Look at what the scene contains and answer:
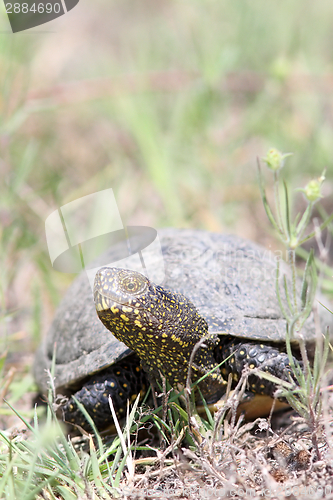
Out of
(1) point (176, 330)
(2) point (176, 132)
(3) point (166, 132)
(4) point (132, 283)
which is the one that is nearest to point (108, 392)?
(1) point (176, 330)

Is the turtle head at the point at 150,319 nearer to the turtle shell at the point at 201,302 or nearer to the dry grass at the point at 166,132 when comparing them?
the turtle shell at the point at 201,302

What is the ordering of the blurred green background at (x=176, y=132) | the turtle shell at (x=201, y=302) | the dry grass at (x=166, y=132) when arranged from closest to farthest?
the turtle shell at (x=201, y=302) < the dry grass at (x=166, y=132) < the blurred green background at (x=176, y=132)

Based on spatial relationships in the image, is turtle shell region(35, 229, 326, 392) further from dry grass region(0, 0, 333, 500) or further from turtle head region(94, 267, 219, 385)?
dry grass region(0, 0, 333, 500)

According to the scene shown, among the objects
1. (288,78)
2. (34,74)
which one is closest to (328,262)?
(288,78)

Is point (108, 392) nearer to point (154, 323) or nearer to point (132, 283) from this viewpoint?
point (154, 323)

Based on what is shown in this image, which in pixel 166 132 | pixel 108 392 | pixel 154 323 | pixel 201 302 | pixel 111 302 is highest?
pixel 166 132

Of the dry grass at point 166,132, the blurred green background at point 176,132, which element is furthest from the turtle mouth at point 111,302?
the blurred green background at point 176,132

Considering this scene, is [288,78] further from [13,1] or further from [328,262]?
[13,1]
